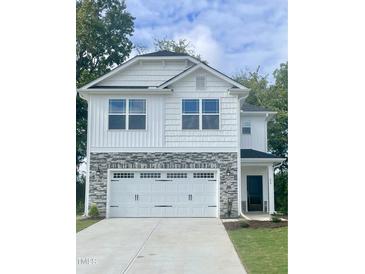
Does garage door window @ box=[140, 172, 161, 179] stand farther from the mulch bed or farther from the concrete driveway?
the mulch bed

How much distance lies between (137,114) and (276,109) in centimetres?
603

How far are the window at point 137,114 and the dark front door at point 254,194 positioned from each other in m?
4.99

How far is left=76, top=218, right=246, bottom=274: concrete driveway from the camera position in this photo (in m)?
7.15

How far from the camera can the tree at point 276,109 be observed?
1622 centimetres

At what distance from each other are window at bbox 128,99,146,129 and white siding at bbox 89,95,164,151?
15cm

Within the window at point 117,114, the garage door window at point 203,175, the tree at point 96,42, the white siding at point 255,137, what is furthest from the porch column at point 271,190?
the tree at point 96,42

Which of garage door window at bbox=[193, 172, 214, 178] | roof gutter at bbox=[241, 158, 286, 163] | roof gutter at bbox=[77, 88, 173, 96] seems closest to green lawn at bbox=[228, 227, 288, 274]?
garage door window at bbox=[193, 172, 214, 178]

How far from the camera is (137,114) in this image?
15258 millimetres

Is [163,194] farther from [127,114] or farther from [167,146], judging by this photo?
[127,114]

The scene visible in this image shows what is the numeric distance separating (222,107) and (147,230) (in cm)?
576

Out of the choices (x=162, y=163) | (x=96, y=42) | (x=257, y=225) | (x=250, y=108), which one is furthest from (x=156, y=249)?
(x=96, y=42)
